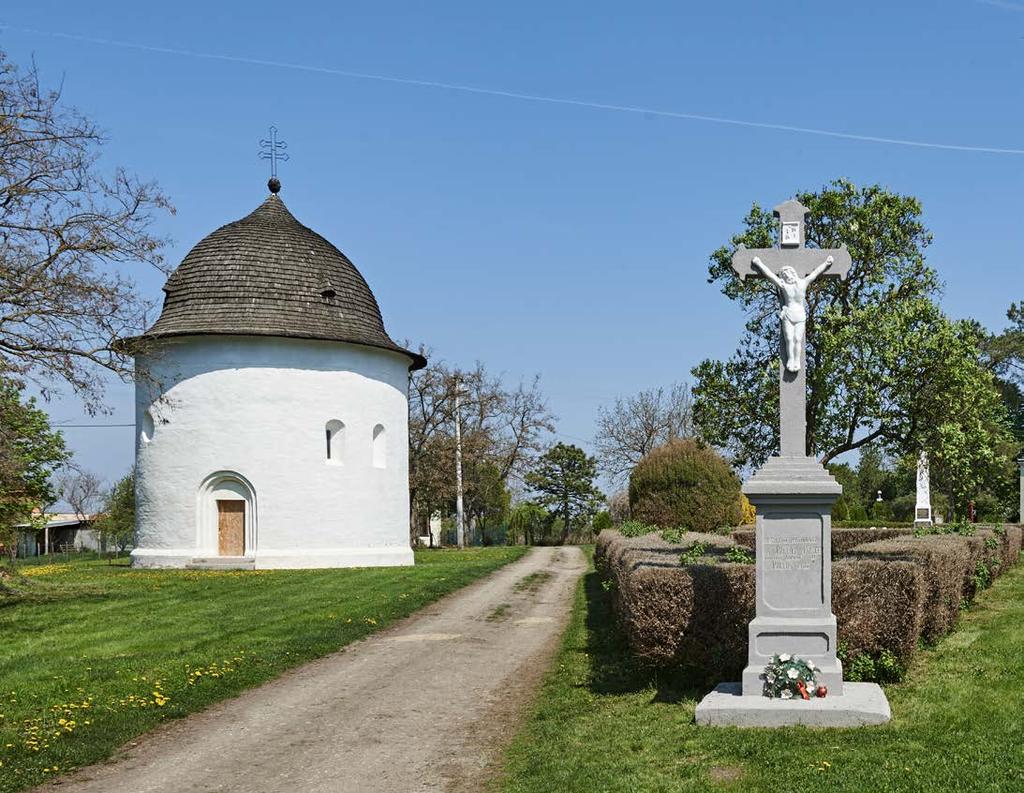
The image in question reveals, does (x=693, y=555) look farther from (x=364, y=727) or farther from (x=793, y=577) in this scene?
(x=364, y=727)

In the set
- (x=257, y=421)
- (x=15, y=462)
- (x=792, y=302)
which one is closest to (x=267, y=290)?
(x=257, y=421)

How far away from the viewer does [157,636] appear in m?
14.6

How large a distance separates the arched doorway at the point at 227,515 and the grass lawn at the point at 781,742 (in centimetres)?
2032

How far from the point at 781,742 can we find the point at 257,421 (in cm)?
2412

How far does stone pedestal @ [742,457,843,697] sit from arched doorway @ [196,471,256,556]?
75.3ft

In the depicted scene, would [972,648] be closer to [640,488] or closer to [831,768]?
[831,768]

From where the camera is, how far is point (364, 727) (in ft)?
30.5

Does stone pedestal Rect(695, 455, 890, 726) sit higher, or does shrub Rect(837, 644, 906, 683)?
stone pedestal Rect(695, 455, 890, 726)

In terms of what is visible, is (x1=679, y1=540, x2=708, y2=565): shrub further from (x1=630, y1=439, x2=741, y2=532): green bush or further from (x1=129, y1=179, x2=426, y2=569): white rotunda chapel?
(x1=129, y1=179, x2=426, y2=569): white rotunda chapel

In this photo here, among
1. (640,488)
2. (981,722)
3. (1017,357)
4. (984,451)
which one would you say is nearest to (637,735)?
(981,722)

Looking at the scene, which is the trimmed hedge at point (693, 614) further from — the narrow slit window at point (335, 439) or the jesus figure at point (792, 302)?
the narrow slit window at point (335, 439)

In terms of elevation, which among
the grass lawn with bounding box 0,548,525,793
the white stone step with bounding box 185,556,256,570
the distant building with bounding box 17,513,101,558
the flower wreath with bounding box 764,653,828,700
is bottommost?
the distant building with bounding box 17,513,101,558

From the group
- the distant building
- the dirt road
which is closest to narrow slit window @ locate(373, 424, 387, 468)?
the dirt road

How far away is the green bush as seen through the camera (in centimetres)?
2880
